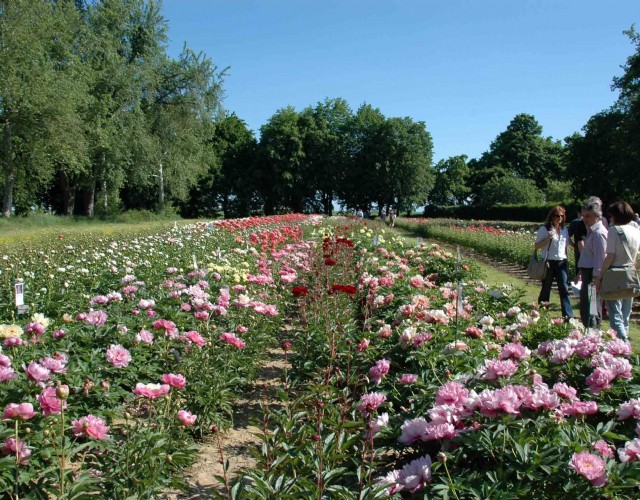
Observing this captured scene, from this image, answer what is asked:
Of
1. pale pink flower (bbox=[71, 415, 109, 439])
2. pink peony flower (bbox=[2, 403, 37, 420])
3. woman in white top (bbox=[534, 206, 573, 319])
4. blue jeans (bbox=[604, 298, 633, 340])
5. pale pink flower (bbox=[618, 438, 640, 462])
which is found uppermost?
woman in white top (bbox=[534, 206, 573, 319])

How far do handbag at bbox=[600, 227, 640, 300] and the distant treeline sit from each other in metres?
17.6

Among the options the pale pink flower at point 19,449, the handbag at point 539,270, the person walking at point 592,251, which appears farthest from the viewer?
the handbag at point 539,270

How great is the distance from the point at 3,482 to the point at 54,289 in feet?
12.6

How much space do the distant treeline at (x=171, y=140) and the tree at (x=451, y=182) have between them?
11095mm

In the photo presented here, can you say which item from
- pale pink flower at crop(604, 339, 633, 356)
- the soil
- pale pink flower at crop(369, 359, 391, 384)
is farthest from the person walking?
pale pink flower at crop(369, 359, 391, 384)

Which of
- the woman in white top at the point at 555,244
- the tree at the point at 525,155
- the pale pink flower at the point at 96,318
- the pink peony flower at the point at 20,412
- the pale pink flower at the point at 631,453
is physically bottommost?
the pale pink flower at the point at 631,453

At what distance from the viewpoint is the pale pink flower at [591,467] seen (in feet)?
5.61

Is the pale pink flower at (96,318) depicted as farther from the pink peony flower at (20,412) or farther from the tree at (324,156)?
the tree at (324,156)

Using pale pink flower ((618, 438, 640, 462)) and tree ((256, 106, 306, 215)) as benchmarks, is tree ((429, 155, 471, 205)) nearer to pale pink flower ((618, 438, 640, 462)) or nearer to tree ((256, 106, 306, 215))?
tree ((256, 106, 306, 215))

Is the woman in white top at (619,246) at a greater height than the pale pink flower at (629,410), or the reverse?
the woman in white top at (619,246)

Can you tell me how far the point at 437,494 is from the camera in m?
1.98

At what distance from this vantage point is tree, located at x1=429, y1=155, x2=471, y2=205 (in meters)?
73.8

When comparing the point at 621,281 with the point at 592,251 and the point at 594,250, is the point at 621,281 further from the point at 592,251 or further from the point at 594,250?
the point at 592,251

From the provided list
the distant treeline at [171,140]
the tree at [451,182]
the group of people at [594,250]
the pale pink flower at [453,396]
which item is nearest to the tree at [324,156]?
the distant treeline at [171,140]
